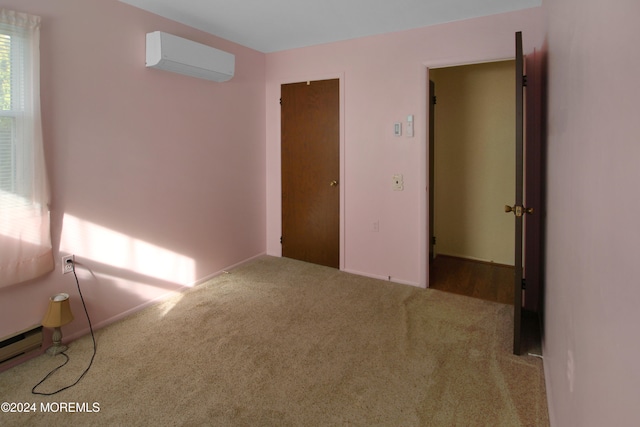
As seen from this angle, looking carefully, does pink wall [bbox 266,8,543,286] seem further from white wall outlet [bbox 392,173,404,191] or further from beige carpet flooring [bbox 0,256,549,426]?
beige carpet flooring [bbox 0,256,549,426]

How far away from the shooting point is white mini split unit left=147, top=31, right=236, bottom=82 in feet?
9.73

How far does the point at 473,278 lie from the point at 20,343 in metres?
3.75

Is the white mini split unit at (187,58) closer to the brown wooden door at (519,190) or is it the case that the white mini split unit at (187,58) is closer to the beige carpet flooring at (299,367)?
the beige carpet flooring at (299,367)

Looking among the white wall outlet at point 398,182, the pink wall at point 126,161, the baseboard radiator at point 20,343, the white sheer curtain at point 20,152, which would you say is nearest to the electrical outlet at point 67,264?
the pink wall at point 126,161

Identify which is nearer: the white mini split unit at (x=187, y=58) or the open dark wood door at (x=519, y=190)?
the open dark wood door at (x=519, y=190)

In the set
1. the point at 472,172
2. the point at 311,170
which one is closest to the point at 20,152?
the point at 311,170

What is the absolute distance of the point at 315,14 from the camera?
3.16 m

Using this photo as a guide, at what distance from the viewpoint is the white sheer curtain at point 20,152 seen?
2236mm

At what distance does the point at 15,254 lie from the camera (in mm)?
2318

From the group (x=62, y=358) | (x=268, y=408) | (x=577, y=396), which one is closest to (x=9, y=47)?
(x=62, y=358)

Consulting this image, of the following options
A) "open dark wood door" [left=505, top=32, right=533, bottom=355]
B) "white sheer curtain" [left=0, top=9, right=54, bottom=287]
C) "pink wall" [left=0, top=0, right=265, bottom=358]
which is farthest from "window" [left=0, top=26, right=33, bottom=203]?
"open dark wood door" [left=505, top=32, right=533, bottom=355]

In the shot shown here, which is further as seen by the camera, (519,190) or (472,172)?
(472,172)

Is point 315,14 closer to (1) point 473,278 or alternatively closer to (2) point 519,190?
Result: (2) point 519,190

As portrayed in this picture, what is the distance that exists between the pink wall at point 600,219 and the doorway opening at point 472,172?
255 cm
